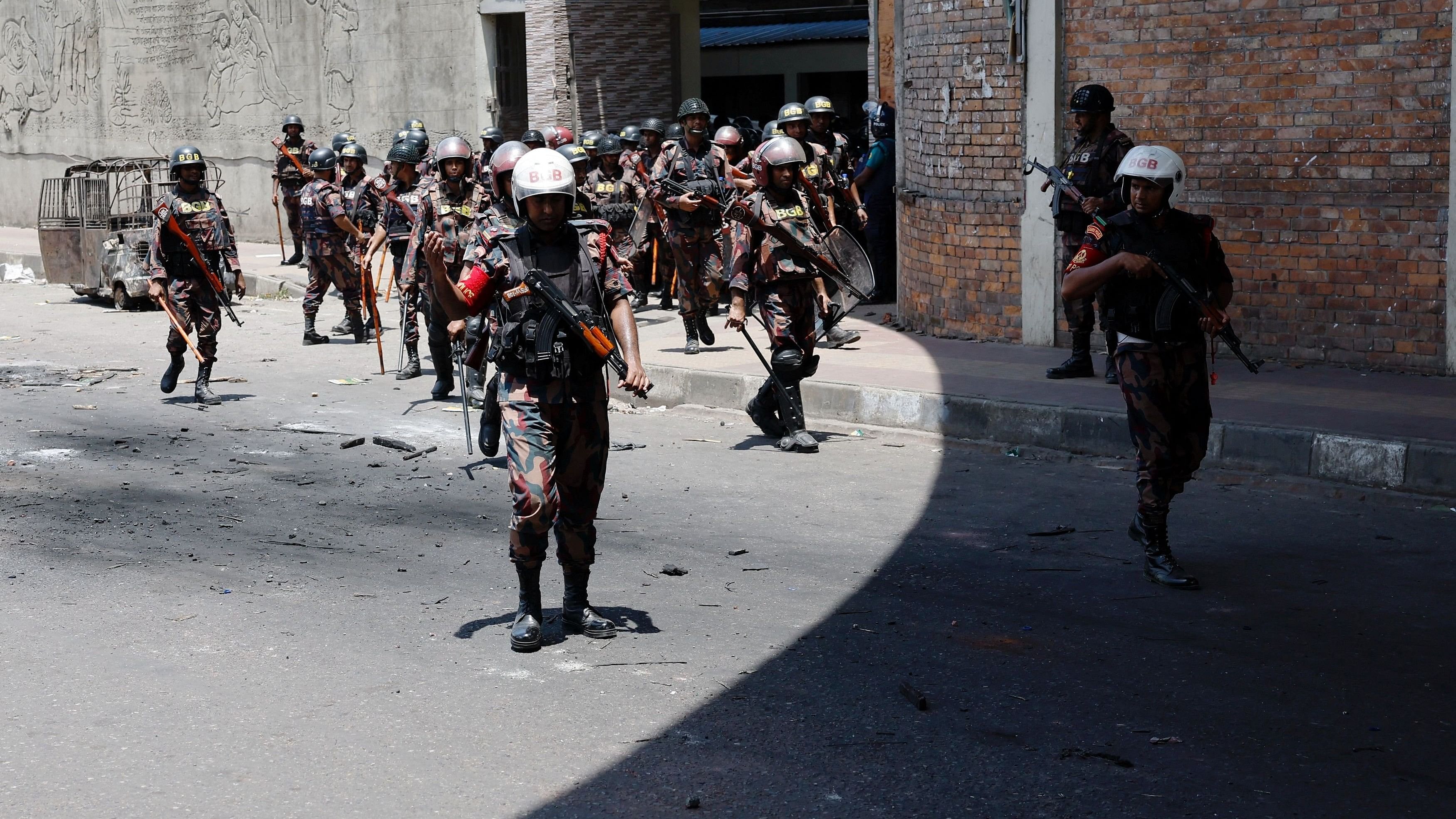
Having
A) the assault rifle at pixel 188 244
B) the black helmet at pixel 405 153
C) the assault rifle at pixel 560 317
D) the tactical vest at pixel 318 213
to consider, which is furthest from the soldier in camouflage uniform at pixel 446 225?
the assault rifle at pixel 560 317

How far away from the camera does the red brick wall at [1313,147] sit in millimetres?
9961

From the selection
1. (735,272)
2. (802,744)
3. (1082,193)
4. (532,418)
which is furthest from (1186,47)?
(802,744)

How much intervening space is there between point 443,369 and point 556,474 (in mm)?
5700

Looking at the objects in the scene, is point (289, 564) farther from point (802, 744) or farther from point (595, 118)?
point (595, 118)

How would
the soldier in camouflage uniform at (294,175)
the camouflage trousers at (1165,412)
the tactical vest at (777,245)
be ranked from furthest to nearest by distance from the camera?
the soldier in camouflage uniform at (294,175)
the tactical vest at (777,245)
the camouflage trousers at (1165,412)

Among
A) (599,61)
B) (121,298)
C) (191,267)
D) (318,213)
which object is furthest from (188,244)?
(599,61)

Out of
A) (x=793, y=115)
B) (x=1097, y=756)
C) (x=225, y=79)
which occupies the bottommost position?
(x=1097, y=756)

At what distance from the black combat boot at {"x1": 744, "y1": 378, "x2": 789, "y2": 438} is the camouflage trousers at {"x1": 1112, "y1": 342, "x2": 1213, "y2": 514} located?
3.38 m

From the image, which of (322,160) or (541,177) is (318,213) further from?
(541,177)

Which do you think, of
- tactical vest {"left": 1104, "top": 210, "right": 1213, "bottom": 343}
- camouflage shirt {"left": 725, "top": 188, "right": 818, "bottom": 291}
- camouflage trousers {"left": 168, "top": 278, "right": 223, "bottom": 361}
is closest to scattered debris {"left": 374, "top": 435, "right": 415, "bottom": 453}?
camouflage shirt {"left": 725, "top": 188, "right": 818, "bottom": 291}

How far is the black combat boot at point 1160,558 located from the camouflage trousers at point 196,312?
24.3 feet

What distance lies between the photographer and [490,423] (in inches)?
307

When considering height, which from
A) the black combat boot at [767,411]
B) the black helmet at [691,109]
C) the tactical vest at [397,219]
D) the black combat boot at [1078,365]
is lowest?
the black combat boot at [767,411]

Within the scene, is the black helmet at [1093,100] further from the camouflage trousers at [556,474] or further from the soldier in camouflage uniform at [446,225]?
the camouflage trousers at [556,474]
